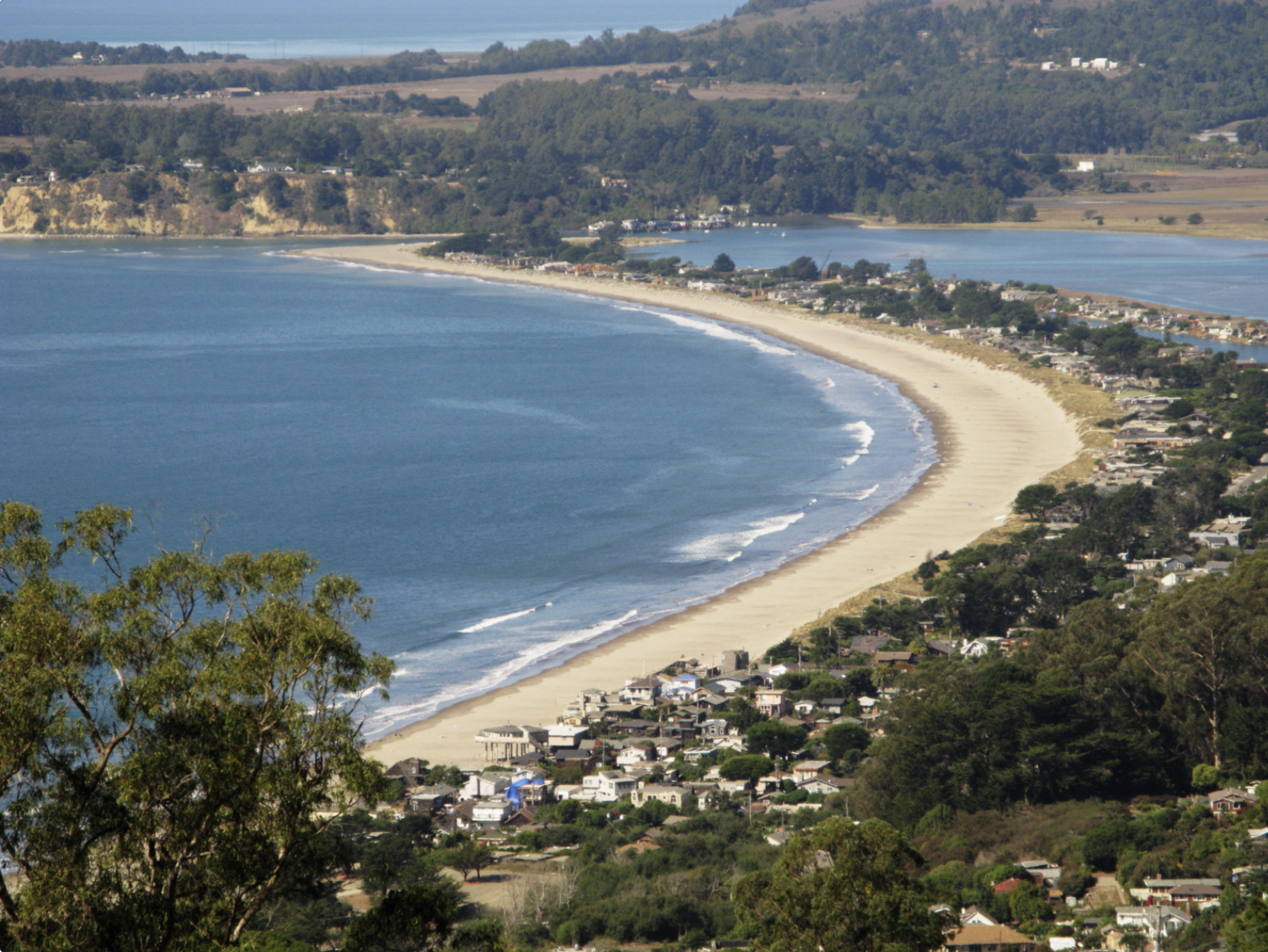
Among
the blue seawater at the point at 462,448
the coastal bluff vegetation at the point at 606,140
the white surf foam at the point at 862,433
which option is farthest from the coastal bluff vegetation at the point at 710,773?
the coastal bluff vegetation at the point at 606,140

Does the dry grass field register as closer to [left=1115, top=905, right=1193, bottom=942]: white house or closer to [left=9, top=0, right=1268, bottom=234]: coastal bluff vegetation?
[left=9, top=0, right=1268, bottom=234]: coastal bluff vegetation

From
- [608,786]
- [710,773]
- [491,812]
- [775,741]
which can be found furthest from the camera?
[775,741]

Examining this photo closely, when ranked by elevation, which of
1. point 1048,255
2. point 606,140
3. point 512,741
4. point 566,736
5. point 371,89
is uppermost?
point 371,89

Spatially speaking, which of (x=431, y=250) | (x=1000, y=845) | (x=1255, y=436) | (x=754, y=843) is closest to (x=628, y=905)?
(x=754, y=843)

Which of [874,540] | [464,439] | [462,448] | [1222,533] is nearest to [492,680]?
[874,540]

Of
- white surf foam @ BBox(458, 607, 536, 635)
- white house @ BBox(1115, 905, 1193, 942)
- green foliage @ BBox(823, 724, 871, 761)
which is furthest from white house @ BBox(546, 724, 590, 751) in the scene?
white house @ BBox(1115, 905, 1193, 942)

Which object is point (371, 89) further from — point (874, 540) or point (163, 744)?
point (163, 744)

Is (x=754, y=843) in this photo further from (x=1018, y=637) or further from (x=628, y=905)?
(x=1018, y=637)
